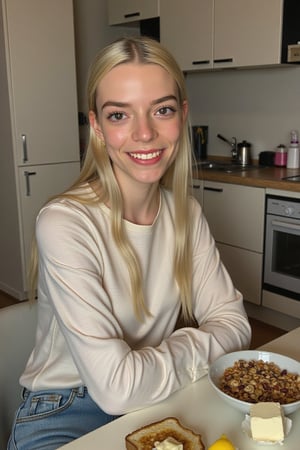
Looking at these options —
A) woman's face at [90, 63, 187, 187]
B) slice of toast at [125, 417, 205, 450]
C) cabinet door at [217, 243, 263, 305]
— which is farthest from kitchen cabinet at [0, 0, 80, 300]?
slice of toast at [125, 417, 205, 450]

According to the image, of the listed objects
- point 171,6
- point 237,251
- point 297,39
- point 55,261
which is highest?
point 171,6

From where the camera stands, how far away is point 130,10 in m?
3.67

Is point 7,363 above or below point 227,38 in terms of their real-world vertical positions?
below

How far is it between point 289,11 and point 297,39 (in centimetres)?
17

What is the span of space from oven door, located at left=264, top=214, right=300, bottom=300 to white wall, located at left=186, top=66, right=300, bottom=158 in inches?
30.3

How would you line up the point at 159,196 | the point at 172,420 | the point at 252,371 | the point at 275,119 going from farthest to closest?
1. the point at 275,119
2. the point at 159,196
3. the point at 252,371
4. the point at 172,420

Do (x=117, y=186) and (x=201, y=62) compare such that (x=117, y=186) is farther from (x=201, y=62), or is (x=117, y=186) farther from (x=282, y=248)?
(x=201, y=62)

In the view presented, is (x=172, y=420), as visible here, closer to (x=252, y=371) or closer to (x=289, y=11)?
(x=252, y=371)

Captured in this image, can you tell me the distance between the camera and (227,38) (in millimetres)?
3104

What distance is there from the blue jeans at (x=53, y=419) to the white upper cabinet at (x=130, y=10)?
3036mm

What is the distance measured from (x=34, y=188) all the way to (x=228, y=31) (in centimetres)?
159

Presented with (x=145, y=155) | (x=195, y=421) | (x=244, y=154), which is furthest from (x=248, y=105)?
(x=195, y=421)

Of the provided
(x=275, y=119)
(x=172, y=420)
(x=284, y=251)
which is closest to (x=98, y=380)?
(x=172, y=420)

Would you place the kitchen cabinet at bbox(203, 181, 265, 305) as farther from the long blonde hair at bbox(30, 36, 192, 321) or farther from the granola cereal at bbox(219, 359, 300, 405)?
the granola cereal at bbox(219, 359, 300, 405)
